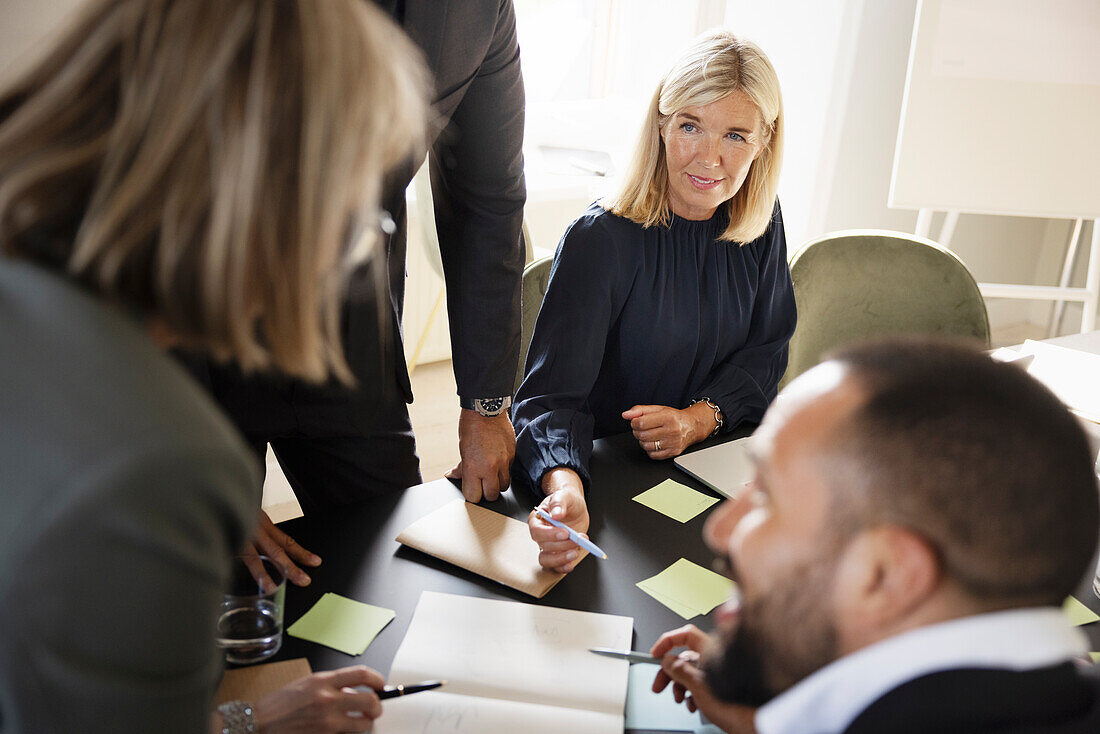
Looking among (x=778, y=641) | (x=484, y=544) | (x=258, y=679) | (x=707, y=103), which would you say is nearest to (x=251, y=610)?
(x=258, y=679)

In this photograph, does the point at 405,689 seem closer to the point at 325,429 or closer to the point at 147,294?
the point at 147,294

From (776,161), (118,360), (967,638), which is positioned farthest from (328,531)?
(776,161)

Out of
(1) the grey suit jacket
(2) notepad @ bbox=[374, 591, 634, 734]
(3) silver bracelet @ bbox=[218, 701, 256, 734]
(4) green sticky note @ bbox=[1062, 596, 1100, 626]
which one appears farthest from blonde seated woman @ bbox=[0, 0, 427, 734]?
(4) green sticky note @ bbox=[1062, 596, 1100, 626]

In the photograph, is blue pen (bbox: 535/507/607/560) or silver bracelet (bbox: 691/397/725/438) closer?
blue pen (bbox: 535/507/607/560)

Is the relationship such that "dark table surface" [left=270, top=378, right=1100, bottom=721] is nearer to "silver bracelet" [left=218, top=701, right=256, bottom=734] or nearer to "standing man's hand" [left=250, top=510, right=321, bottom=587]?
"standing man's hand" [left=250, top=510, right=321, bottom=587]

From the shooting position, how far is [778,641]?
823 mm

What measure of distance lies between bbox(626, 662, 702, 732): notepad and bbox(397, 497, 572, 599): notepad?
0.17 metres

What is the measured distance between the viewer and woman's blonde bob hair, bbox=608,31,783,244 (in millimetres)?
1871

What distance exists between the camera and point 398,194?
149 centimetres

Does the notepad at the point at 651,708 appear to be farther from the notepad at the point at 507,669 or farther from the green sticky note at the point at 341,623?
the green sticky note at the point at 341,623

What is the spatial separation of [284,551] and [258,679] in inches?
8.6

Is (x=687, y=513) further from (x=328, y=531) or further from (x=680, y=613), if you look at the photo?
(x=328, y=531)

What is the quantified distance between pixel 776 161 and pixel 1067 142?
214 cm

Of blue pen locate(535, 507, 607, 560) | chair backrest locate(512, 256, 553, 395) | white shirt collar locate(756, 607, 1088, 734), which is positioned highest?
white shirt collar locate(756, 607, 1088, 734)
